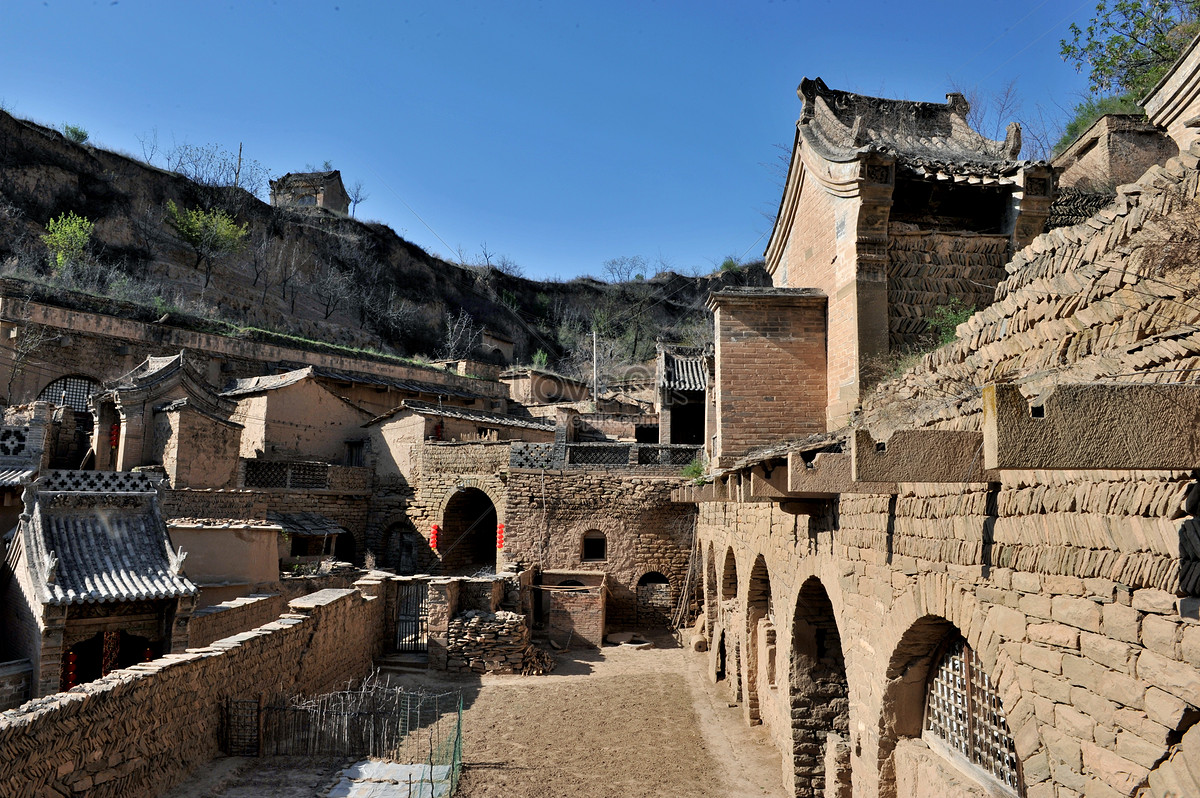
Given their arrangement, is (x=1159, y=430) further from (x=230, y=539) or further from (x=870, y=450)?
(x=230, y=539)

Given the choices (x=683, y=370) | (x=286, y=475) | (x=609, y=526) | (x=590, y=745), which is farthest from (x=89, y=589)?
(x=683, y=370)

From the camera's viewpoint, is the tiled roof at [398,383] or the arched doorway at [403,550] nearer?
the arched doorway at [403,550]

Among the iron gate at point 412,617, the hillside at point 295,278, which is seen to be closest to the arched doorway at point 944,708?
the iron gate at point 412,617

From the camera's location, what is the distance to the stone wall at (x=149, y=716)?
557 cm

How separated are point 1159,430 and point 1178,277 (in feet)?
4.57

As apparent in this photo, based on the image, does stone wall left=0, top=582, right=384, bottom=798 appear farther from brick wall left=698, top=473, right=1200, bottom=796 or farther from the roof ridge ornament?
brick wall left=698, top=473, right=1200, bottom=796

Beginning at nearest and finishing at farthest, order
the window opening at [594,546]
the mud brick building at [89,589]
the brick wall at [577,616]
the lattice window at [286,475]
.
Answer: the mud brick building at [89,589] → the brick wall at [577,616] → the window opening at [594,546] → the lattice window at [286,475]

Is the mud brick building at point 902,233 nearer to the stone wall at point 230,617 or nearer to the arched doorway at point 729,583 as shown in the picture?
the arched doorway at point 729,583

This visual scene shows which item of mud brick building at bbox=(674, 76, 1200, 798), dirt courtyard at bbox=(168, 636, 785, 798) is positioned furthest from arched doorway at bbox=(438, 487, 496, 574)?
mud brick building at bbox=(674, 76, 1200, 798)

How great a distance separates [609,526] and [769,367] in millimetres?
10275

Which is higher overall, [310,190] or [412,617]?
[310,190]

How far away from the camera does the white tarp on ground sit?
24.7 ft

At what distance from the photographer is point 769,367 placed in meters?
11.2

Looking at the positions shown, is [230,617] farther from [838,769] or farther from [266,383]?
[266,383]
